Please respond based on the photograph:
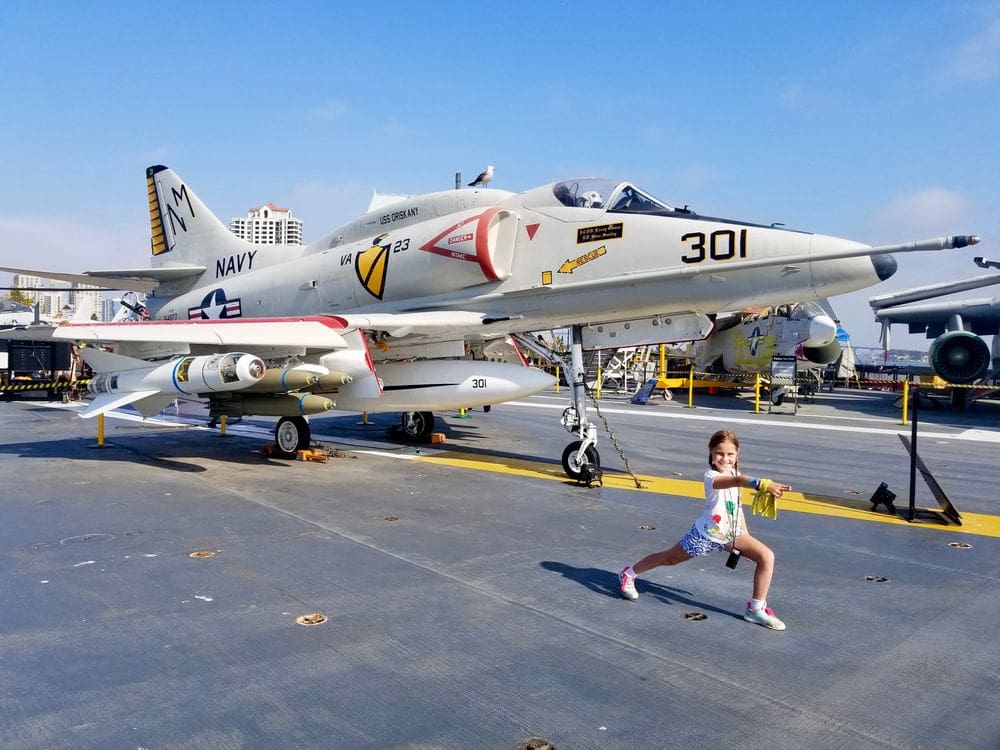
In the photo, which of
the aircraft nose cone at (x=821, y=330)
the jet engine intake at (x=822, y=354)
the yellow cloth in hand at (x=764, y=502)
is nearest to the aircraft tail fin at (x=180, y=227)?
the yellow cloth in hand at (x=764, y=502)

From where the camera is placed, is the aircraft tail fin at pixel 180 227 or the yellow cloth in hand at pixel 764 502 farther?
the aircraft tail fin at pixel 180 227

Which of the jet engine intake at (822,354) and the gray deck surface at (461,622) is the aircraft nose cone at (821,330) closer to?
the jet engine intake at (822,354)

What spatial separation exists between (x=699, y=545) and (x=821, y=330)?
20.2m

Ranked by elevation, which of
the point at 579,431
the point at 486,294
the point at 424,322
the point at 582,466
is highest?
the point at 486,294

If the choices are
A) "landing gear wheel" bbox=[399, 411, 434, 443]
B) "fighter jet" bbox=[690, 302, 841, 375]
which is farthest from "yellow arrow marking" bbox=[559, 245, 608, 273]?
"fighter jet" bbox=[690, 302, 841, 375]

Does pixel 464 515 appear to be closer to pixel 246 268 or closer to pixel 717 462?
pixel 717 462

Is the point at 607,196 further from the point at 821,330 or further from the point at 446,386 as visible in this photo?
the point at 821,330

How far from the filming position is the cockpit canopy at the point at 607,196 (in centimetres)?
892

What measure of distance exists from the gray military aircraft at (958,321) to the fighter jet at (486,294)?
13.9 m

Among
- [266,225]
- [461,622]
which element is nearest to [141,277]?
[461,622]

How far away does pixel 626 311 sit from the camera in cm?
895

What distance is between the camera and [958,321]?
80.1ft

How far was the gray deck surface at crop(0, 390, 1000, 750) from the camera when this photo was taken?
3.00 metres

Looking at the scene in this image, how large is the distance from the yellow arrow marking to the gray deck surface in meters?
2.82
